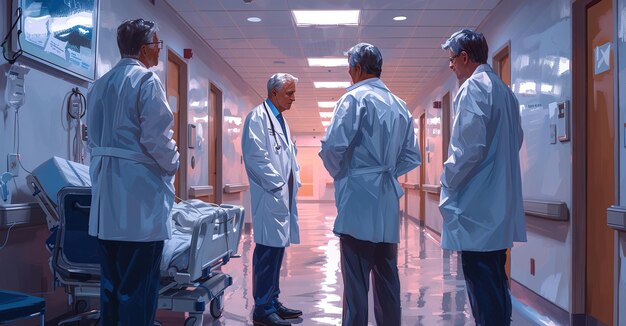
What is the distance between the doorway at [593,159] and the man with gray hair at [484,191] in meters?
1.36

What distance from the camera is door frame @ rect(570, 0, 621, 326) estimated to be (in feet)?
12.4

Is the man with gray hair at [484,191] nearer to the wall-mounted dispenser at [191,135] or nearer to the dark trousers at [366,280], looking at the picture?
the dark trousers at [366,280]

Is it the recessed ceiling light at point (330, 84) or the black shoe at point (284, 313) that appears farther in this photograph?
the recessed ceiling light at point (330, 84)

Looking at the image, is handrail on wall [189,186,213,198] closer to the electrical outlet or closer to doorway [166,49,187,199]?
doorway [166,49,187,199]

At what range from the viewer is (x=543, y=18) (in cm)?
451

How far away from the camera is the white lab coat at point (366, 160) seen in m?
2.47

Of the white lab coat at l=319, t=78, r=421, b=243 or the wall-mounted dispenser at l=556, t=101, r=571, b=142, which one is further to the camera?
the wall-mounted dispenser at l=556, t=101, r=571, b=142

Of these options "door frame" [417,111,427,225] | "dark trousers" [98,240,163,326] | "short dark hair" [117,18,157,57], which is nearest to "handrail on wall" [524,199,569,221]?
"dark trousers" [98,240,163,326]

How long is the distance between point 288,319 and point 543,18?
9.88 feet

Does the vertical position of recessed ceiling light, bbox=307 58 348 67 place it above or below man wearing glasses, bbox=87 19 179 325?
above

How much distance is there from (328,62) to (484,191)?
6.57 meters

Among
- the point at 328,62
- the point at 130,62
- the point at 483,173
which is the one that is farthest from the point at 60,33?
the point at 328,62

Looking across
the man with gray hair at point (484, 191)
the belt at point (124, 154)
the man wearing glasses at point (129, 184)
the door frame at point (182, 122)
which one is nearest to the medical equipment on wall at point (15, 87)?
the man wearing glasses at point (129, 184)

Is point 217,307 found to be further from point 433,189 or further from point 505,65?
point 433,189
